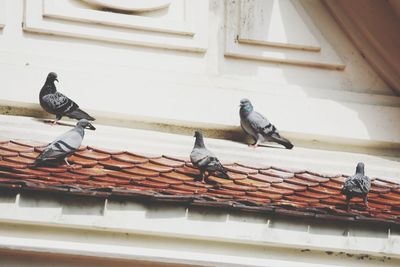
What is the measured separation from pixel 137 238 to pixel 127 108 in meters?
1.97

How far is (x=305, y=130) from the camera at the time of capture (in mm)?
8727

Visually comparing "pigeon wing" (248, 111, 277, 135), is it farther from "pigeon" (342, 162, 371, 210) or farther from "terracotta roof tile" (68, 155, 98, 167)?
"terracotta roof tile" (68, 155, 98, 167)

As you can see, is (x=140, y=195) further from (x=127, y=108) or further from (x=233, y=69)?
(x=233, y=69)

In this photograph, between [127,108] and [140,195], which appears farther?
[127,108]

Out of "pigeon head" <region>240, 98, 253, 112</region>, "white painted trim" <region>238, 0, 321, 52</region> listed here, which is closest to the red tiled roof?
"pigeon head" <region>240, 98, 253, 112</region>

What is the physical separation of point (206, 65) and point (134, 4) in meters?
0.73

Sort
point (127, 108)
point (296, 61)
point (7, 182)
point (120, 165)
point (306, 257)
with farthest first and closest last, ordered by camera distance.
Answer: point (296, 61), point (127, 108), point (120, 165), point (306, 257), point (7, 182)

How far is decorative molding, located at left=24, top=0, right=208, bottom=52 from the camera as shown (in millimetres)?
8430

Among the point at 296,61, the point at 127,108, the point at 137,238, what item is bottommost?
the point at 137,238

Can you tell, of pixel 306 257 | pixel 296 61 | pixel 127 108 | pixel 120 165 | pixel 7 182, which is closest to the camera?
pixel 7 182

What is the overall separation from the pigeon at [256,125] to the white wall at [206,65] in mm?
236

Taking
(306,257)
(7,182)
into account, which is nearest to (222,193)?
(306,257)

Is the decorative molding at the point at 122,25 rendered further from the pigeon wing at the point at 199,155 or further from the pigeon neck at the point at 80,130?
the pigeon wing at the point at 199,155

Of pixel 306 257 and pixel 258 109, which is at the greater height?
pixel 258 109
